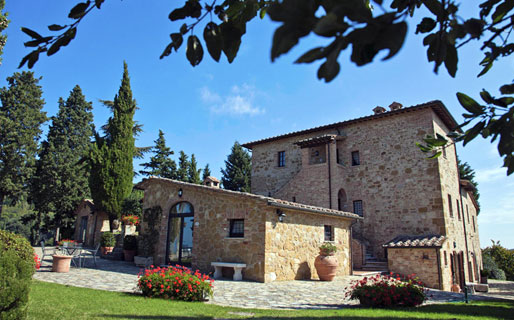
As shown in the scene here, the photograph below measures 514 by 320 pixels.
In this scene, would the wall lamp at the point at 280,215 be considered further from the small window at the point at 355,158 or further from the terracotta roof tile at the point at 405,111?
the terracotta roof tile at the point at 405,111

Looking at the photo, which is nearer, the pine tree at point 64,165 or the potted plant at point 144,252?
the potted plant at point 144,252

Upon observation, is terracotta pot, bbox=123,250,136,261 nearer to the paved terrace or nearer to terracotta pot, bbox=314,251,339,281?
the paved terrace

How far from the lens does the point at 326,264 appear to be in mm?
12070

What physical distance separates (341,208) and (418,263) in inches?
244

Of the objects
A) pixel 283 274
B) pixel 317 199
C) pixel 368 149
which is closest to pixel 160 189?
pixel 283 274

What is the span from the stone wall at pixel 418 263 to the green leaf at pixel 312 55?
15.2 meters

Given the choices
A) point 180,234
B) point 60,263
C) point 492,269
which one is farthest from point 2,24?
point 492,269

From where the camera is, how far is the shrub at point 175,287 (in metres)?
7.45

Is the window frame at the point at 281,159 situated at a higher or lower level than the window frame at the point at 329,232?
higher

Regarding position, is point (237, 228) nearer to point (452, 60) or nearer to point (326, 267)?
point (326, 267)

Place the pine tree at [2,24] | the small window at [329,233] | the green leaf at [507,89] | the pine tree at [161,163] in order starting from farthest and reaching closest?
the pine tree at [161,163]
the small window at [329,233]
the pine tree at [2,24]
the green leaf at [507,89]

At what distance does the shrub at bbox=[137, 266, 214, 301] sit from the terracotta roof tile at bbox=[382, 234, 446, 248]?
978 cm

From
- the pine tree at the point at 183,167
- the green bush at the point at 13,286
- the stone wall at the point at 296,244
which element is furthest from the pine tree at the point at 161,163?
the green bush at the point at 13,286

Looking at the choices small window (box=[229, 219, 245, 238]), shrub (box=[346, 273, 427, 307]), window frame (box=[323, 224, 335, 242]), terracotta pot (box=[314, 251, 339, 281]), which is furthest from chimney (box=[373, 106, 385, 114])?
shrub (box=[346, 273, 427, 307])
